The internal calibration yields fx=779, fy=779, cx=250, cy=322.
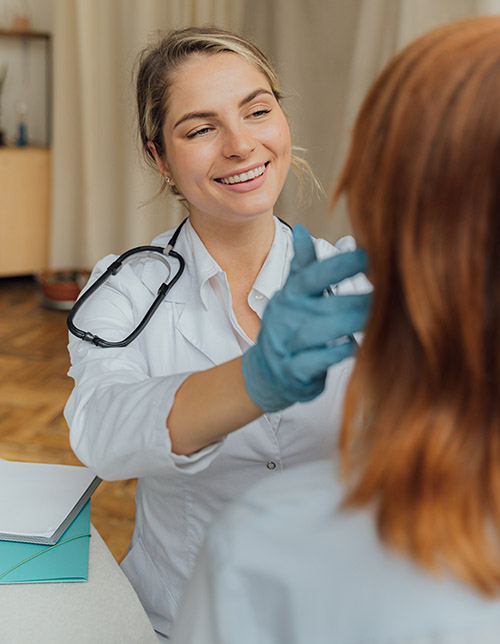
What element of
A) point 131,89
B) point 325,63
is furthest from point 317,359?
point 131,89

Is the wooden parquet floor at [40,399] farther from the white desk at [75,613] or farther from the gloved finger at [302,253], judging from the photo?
the gloved finger at [302,253]

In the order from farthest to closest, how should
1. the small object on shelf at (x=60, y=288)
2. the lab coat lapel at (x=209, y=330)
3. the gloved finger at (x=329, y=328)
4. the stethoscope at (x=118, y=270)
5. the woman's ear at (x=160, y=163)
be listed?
the small object on shelf at (x=60, y=288) → the woman's ear at (x=160, y=163) → the lab coat lapel at (x=209, y=330) → the stethoscope at (x=118, y=270) → the gloved finger at (x=329, y=328)

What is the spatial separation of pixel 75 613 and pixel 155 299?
0.50m

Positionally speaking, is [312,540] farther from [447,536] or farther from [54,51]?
[54,51]

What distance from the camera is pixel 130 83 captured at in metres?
2.52

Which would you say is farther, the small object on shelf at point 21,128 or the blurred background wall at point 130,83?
the small object on shelf at point 21,128

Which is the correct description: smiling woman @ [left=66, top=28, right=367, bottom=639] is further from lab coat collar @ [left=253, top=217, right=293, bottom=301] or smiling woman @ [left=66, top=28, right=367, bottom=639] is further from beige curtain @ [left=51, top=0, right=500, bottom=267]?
beige curtain @ [left=51, top=0, right=500, bottom=267]

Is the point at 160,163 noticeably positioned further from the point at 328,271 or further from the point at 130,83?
the point at 130,83

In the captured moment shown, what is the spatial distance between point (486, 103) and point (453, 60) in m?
0.05

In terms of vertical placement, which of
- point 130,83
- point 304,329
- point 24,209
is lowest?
point 24,209

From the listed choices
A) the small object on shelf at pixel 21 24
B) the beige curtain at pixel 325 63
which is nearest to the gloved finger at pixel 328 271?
the beige curtain at pixel 325 63

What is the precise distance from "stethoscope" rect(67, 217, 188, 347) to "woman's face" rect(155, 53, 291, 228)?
9 cm

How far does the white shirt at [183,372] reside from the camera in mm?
1142

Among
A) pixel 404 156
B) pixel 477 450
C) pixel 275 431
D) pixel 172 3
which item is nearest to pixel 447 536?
pixel 477 450
